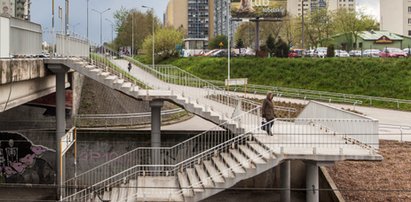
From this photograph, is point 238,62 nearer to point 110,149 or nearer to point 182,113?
point 182,113

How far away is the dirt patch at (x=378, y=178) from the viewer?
57.2 ft

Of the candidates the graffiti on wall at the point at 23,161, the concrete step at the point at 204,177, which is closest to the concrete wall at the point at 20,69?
the graffiti on wall at the point at 23,161

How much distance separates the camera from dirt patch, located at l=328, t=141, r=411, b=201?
686 inches

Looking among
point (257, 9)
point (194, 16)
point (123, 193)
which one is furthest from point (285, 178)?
point (194, 16)

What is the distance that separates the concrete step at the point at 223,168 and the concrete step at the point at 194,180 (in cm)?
83

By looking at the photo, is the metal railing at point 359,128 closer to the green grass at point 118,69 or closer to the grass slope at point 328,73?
the green grass at point 118,69

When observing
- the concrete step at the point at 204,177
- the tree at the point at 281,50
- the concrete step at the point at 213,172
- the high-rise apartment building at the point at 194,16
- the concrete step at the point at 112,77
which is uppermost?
the high-rise apartment building at the point at 194,16

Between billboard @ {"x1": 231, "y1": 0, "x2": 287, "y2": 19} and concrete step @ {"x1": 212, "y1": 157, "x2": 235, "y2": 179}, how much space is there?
36.1 m

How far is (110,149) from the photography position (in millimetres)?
23484

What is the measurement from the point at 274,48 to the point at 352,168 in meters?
32.3

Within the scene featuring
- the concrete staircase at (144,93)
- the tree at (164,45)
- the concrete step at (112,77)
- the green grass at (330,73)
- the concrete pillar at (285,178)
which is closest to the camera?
the concrete staircase at (144,93)

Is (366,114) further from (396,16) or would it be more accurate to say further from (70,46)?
(396,16)

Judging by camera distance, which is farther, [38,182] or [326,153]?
[38,182]

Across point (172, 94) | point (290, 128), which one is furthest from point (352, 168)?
point (172, 94)
